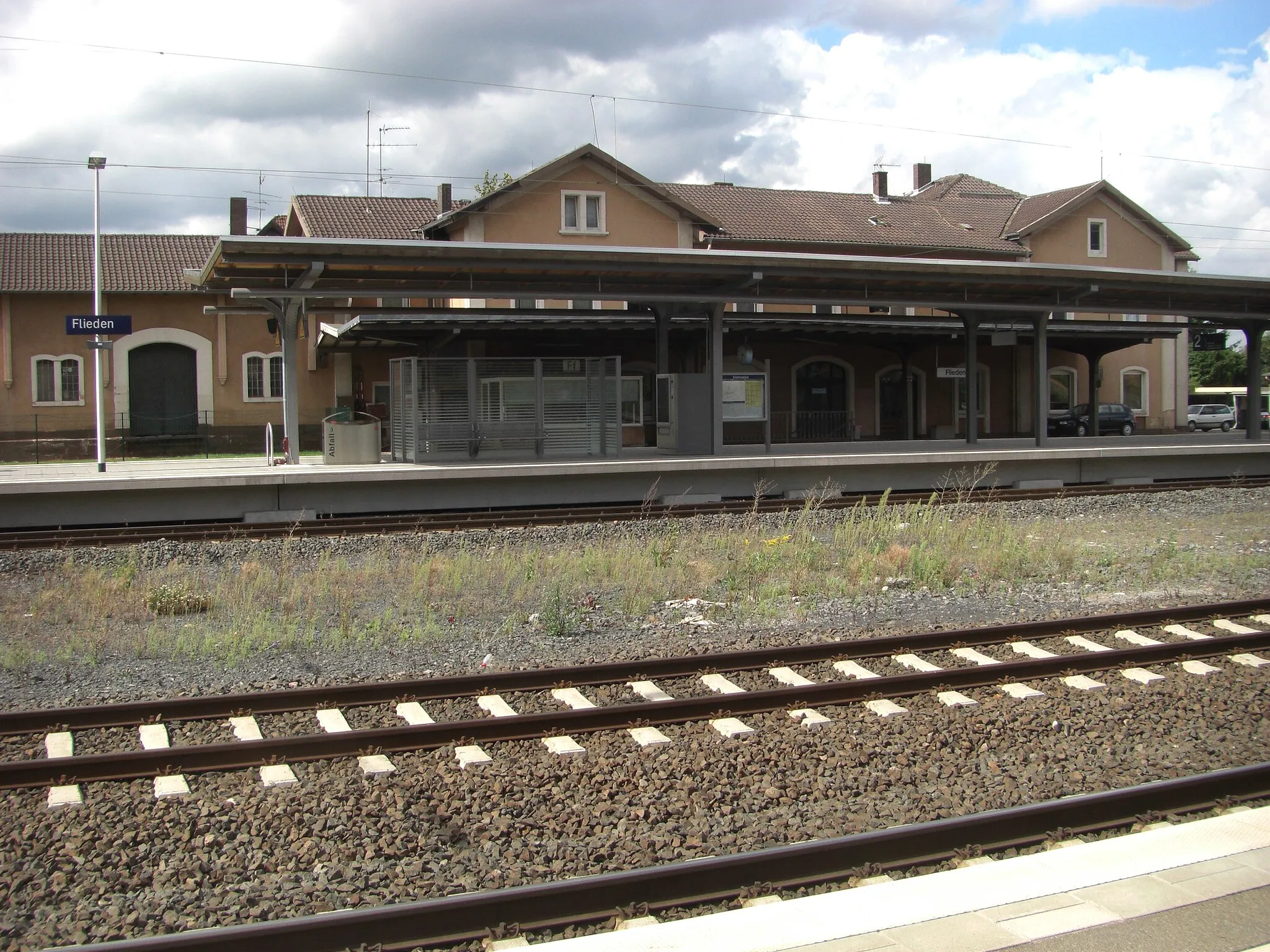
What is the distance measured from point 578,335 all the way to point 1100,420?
73.2ft

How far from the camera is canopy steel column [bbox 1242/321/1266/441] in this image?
2919 cm

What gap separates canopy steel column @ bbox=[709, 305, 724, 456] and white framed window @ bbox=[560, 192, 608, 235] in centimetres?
1321

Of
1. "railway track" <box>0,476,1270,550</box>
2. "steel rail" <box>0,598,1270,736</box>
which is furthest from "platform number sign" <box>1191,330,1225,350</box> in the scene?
"steel rail" <box>0,598,1270,736</box>

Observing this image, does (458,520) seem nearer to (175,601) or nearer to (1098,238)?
(175,601)

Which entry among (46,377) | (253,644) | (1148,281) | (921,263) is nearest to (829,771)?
(253,644)

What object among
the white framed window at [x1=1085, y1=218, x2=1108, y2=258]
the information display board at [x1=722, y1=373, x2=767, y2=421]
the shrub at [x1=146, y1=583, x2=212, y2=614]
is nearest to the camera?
the shrub at [x1=146, y1=583, x2=212, y2=614]

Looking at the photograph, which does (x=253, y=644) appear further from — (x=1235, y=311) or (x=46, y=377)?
(x=46, y=377)

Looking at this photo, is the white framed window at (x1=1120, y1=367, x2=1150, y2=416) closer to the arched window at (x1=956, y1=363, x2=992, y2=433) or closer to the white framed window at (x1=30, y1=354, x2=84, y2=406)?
the arched window at (x1=956, y1=363, x2=992, y2=433)

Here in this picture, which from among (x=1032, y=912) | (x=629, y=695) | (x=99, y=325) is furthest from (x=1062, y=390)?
(x=1032, y=912)

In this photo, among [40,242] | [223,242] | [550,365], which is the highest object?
[40,242]

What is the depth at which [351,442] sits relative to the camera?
19953 mm

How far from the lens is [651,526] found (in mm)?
16141

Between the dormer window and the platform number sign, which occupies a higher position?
the dormer window

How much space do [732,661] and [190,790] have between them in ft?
13.3
